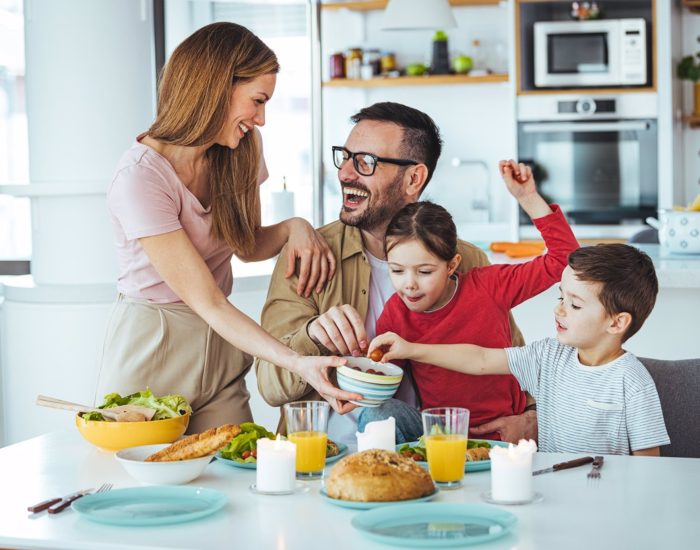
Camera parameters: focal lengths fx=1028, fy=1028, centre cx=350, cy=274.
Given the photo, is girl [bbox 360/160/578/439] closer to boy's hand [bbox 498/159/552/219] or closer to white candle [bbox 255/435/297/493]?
boy's hand [bbox 498/159/552/219]

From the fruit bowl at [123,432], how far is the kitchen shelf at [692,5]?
4.57 metres

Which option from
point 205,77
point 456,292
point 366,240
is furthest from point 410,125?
point 205,77

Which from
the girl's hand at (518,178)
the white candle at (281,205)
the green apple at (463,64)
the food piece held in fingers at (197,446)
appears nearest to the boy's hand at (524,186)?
the girl's hand at (518,178)

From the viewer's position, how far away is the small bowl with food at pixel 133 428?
A: 1.87 m

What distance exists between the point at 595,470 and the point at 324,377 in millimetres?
514

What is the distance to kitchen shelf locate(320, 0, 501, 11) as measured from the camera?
5953 millimetres

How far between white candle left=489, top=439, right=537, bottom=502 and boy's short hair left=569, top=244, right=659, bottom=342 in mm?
658

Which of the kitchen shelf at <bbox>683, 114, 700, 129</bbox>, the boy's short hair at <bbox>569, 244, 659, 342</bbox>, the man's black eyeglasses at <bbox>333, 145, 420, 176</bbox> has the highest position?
the kitchen shelf at <bbox>683, 114, 700, 129</bbox>

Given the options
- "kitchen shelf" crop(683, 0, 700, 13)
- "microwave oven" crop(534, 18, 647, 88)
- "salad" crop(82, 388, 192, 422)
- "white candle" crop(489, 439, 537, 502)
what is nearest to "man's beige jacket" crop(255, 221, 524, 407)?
"salad" crop(82, 388, 192, 422)

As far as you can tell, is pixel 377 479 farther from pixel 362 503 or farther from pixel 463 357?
pixel 463 357

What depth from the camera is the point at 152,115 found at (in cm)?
341

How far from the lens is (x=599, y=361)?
7.01 feet

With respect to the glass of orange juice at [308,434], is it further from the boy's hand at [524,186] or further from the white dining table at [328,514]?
the boy's hand at [524,186]

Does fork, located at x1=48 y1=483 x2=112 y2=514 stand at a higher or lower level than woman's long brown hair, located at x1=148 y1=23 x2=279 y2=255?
lower
